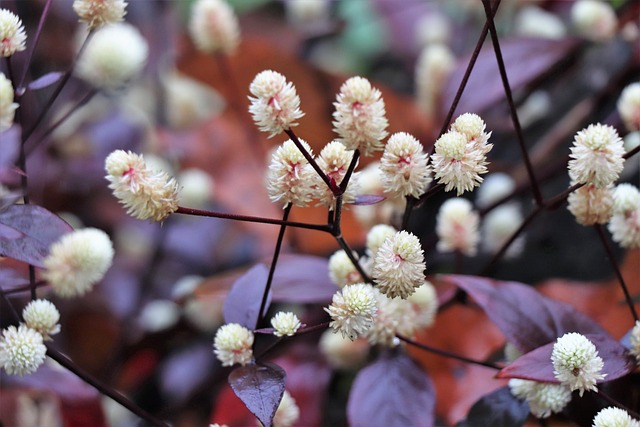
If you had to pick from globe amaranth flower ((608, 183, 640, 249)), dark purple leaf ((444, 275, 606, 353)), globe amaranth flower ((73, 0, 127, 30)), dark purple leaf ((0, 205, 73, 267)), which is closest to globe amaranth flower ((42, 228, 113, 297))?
dark purple leaf ((0, 205, 73, 267))

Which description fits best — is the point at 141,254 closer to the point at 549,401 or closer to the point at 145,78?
the point at 145,78

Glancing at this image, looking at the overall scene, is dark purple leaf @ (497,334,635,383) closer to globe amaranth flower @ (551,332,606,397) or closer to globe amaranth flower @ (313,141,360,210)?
globe amaranth flower @ (551,332,606,397)

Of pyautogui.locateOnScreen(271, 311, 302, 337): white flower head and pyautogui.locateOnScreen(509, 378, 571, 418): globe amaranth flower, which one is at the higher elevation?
pyautogui.locateOnScreen(509, 378, 571, 418): globe amaranth flower

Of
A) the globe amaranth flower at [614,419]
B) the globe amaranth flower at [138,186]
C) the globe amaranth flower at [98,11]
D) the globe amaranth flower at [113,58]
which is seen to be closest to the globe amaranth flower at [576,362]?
the globe amaranth flower at [614,419]

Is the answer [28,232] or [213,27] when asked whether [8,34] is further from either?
[213,27]

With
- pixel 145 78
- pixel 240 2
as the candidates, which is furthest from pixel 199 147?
pixel 240 2

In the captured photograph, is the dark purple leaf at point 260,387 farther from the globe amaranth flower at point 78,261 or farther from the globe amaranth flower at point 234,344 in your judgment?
the globe amaranth flower at point 78,261
